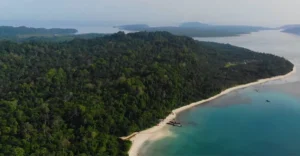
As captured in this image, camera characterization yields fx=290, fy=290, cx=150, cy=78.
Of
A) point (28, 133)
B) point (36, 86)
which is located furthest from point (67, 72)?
point (28, 133)

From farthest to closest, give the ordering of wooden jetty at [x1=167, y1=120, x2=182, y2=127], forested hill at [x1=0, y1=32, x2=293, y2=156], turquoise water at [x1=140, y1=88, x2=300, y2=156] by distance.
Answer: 1. wooden jetty at [x1=167, y1=120, x2=182, y2=127]
2. turquoise water at [x1=140, y1=88, x2=300, y2=156]
3. forested hill at [x1=0, y1=32, x2=293, y2=156]

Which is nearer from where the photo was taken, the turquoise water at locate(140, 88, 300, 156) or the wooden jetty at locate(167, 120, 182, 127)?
the turquoise water at locate(140, 88, 300, 156)

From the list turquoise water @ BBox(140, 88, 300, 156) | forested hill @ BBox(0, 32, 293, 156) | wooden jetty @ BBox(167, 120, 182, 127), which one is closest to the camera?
forested hill @ BBox(0, 32, 293, 156)

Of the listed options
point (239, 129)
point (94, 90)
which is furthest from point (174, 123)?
point (94, 90)

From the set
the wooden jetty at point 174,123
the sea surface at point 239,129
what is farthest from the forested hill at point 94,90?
the sea surface at point 239,129

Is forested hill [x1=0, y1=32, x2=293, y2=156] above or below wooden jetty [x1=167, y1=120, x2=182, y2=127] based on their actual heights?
above

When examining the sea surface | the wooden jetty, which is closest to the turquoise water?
the sea surface

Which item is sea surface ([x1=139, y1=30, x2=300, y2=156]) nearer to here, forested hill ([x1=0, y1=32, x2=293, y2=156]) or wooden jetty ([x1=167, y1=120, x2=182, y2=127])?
wooden jetty ([x1=167, y1=120, x2=182, y2=127])

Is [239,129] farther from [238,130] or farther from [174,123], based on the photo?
[174,123]

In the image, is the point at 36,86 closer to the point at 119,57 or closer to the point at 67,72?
the point at 67,72
